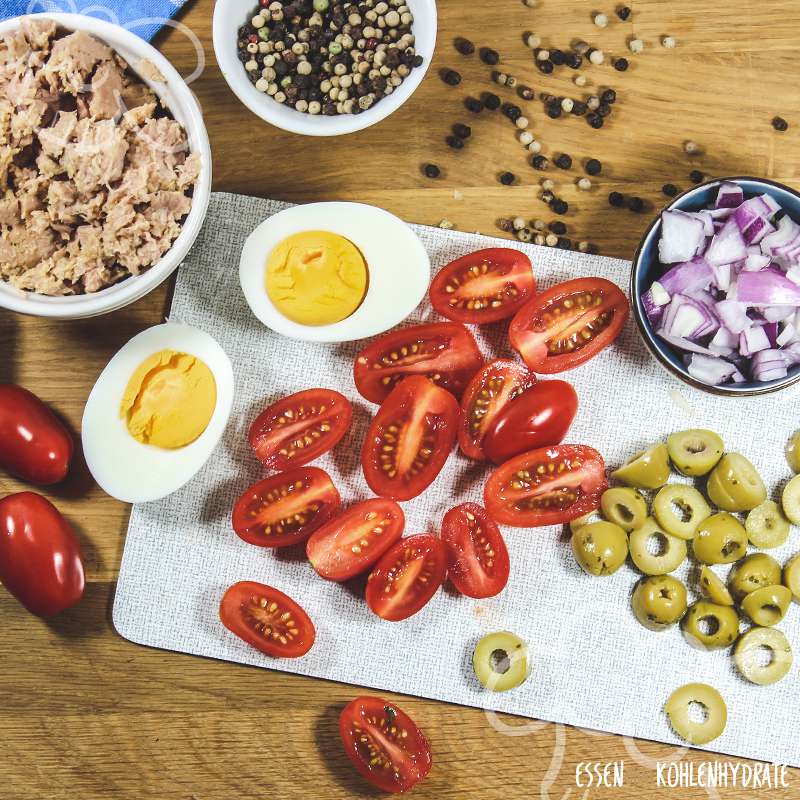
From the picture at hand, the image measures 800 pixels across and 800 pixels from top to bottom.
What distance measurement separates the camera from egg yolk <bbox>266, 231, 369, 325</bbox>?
4.95 ft

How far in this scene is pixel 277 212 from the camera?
5.45ft

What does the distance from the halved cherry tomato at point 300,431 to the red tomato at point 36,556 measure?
41 centimetres

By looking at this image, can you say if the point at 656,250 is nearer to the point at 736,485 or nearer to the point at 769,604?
the point at 736,485

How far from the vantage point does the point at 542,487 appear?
1.57 meters

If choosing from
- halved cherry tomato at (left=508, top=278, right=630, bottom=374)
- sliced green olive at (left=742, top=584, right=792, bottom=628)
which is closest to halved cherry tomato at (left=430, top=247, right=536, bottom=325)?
halved cherry tomato at (left=508, top=278, right=630, bottom=374)

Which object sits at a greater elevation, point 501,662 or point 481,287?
point 481,287

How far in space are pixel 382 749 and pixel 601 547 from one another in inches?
22.1

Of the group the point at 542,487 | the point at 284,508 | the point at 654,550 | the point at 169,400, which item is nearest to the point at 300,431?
the point at 284,508

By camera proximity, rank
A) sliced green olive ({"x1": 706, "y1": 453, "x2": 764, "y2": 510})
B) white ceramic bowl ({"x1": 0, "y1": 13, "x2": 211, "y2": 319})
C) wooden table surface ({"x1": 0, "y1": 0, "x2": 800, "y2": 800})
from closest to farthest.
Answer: white ceramic bowl ({"x1": 0, "y1": 13, "x2": 211, "y2": 319}), sliced green olive ({"x1": 706, "y1": 453, "x2": 764, "y2": 510}), wooden table surface ({"x1": 0, "y1": 0, "x2": 800, "y2": 800})

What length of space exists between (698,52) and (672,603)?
3.56 ft

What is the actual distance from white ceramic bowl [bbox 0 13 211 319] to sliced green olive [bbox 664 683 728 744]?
1.24 meters

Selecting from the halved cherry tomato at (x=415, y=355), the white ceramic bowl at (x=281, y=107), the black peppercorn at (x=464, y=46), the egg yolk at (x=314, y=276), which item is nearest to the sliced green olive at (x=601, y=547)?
the halved cherry tomato at (x=415, y=355)

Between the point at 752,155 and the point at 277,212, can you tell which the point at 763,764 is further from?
the point at 277,212

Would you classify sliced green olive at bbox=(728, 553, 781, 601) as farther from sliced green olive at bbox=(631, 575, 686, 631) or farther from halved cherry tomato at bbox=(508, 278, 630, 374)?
halved cherry tomato at bbox=(508, 278, 630, 374)
